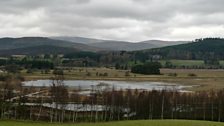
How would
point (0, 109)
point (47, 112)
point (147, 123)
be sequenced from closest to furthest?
point (147, 123) → point (0, 109) → point (47, 112)

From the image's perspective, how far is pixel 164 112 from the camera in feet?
326

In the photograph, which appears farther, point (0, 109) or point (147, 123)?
point (0, 109)

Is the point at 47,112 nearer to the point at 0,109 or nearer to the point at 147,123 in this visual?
the point at 0,109

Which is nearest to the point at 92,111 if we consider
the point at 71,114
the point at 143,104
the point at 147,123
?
the point at 71,114

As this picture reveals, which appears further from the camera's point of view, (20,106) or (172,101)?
(172,101)

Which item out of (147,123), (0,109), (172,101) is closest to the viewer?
(147,123)

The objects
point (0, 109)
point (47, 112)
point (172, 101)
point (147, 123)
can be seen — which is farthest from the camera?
→ point (172, 101)

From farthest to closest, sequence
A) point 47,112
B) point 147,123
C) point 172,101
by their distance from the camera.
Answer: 1. point 172,101
2. point 47,112
3. point 147,123

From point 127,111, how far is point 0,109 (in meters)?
28.3

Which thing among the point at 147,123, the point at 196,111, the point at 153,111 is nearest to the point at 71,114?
Answer: the point at 153,111

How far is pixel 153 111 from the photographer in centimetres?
9906

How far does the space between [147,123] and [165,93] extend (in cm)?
4422

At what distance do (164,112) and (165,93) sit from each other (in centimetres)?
807

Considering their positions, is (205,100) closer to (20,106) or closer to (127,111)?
(127,111)
